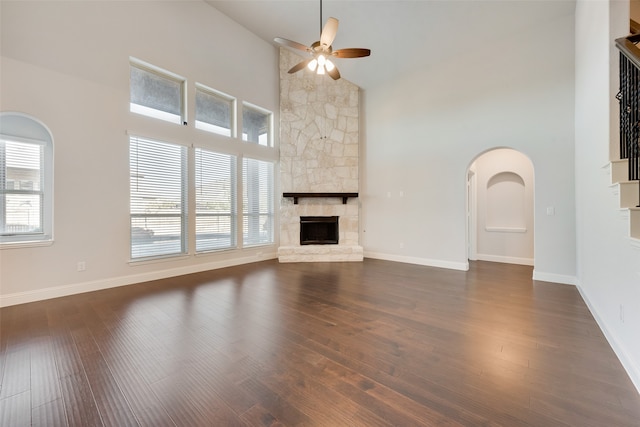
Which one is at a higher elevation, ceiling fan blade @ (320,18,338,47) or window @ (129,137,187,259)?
ceiling fan blade @ (320,18,338,47)

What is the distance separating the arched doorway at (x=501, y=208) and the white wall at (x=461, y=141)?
953 mm

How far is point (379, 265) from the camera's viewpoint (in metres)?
5.79

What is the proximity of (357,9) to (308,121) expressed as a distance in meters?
2.56

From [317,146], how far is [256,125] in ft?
5.13

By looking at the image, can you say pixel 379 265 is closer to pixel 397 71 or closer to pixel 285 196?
pixel 285 196

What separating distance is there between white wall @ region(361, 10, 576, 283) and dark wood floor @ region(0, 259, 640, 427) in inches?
67.1

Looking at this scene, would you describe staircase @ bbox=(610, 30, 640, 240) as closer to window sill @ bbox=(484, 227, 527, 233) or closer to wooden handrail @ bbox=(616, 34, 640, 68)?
wooden handrail @ bbox=(616, 34, 640, 68)

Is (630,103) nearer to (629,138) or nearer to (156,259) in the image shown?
(629,138)

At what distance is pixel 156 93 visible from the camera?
4.62m

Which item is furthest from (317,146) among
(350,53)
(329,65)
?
(350,53)

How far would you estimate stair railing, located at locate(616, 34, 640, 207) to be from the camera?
186 centimetres

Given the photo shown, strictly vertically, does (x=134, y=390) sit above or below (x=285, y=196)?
below

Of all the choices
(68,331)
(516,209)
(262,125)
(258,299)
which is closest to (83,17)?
(262,125)

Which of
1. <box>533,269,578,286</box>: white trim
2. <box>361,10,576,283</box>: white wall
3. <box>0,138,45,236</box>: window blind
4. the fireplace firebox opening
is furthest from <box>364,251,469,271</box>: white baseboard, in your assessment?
<box>0,138,45,236</box>: window blind
